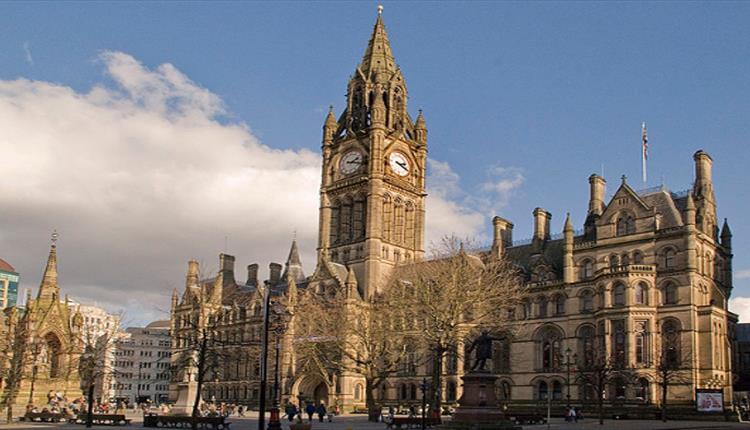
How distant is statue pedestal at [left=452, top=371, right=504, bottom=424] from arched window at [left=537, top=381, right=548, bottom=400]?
3769 centimetres

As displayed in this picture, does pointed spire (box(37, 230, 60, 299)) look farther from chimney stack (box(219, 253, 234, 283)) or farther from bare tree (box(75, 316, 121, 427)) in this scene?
chimney stack (box(219, 253, 234, 283))

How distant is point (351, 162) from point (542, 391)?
39173 millimetres

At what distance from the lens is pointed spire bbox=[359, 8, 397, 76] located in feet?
350

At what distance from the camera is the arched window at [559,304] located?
250 feet

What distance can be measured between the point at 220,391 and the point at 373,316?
45.2 m

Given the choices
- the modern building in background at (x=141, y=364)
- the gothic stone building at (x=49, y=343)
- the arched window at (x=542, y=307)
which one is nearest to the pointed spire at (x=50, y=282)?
the gothic stone building at (x=49, y=343)

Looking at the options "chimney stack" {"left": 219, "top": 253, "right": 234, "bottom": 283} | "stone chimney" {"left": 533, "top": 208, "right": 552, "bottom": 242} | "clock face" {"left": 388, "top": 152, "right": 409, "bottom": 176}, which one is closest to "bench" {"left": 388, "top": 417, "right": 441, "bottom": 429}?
"stone chimney" {"left": 533, "top": 208, "right": 552, "bottom": 242}

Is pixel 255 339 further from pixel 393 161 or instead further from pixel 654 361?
pixel 654 361

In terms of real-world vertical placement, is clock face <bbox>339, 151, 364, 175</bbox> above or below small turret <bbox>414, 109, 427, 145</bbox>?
below

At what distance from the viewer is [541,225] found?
85688 millimetres

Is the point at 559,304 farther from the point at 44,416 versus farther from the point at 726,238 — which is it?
the point at 44,416

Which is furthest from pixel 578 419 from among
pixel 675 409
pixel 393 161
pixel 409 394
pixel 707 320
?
pixel 393 161

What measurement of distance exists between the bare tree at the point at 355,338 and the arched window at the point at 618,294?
1830 cm

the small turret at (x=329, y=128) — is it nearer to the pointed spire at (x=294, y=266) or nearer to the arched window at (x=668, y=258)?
the pointed spire at (x=294, y=266)
